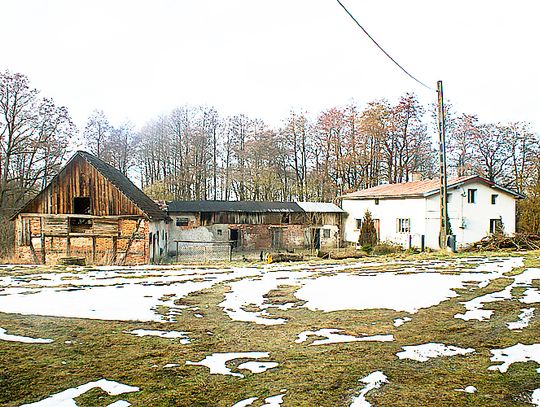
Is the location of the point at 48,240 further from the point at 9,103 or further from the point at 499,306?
the point at 499,306

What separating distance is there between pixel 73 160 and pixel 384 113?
2787 cm

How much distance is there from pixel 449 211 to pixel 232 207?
16.1 meters

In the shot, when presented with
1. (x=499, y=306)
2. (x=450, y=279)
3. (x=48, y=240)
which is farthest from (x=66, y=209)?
(x=499, y=306)

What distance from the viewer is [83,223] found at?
25438 millimetres

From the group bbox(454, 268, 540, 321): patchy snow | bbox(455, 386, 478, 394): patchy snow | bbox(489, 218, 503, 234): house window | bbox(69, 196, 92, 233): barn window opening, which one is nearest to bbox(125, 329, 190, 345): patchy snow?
bbox(455, 386, 478, 394): patchy snow

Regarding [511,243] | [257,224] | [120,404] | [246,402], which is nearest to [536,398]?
[246,402]

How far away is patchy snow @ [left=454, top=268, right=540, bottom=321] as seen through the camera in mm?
7671

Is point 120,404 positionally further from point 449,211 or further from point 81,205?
point 449,211

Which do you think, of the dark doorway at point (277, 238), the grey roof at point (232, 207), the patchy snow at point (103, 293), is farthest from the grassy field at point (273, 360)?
the dark doorway at point (277, 238)

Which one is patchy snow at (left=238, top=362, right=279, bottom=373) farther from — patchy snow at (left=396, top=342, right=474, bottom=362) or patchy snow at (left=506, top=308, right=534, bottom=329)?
patchy snow at (left=506, top=308, right=534, bottom=329)

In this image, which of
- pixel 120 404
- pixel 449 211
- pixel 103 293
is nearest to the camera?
pixel 120 404

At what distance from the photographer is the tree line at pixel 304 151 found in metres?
42.1

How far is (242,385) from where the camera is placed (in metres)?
4.58

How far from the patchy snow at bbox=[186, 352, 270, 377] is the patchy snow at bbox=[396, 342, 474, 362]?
1619mm
